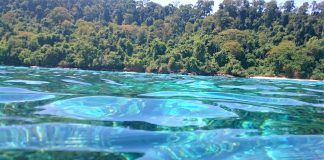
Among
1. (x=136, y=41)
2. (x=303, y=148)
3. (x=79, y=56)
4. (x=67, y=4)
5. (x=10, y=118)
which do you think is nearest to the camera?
(x=303, y=148)

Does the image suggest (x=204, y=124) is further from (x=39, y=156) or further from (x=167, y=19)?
(x=167, y=19)

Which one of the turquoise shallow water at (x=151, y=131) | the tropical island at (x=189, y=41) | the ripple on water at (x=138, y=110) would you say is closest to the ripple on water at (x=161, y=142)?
the turquoise shallow water at (x=151, y=131)

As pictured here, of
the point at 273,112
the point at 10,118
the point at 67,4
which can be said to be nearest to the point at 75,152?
the point at 10,118

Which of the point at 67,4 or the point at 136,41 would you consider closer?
the point at 136,41

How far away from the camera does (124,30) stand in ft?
127

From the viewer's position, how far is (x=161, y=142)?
2010mm

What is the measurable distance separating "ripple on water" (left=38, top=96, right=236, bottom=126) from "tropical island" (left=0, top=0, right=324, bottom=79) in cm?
2583

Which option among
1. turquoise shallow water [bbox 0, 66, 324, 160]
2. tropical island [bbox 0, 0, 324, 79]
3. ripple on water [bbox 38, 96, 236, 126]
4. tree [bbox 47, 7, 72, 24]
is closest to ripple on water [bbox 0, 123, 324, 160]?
turquoise shallow water [bbox 0, 66, 324, 160]

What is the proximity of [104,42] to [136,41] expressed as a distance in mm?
4239

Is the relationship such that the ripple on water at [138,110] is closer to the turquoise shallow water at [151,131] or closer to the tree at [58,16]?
the turquoise shallow water at [151,131]

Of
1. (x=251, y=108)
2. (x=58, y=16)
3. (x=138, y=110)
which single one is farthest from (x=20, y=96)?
A: (x=58, y=16)

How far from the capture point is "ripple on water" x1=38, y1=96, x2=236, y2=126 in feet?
8.78

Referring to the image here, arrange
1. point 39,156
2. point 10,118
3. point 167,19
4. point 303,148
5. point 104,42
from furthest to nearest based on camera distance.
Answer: point 167,19 < point 104,42 < point 10,118 < point 303,148 < point 39,156

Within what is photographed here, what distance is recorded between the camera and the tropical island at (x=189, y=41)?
2946 cm
